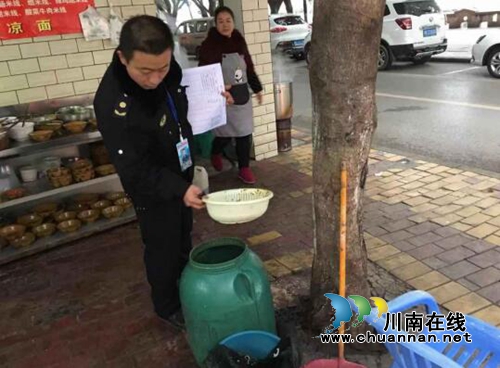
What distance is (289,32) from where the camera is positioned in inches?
647

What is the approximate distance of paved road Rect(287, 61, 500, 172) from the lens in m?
5.85

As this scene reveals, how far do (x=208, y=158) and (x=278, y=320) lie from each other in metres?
3.59

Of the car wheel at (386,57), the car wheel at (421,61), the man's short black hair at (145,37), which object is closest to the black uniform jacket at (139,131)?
the man's short black hair at (145,37)

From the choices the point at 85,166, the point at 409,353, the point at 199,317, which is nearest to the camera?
the point at 409,353

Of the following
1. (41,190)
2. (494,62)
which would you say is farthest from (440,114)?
(41,190)

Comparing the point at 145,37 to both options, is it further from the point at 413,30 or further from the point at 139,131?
the point at 413,30

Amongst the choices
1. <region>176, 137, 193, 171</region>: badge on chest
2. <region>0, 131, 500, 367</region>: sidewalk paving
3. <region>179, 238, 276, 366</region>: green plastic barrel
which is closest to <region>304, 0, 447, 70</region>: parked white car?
<region>0, 131, 500, 367</region>: sidewalk paving

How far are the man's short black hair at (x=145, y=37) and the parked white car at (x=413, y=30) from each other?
1108 centimetres

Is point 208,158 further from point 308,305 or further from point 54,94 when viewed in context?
point 308,305

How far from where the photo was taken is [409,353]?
1.41 meters

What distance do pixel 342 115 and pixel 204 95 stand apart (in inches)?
80.4

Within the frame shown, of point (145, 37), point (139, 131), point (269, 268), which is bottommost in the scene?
point (269, 268)

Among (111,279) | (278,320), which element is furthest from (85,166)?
(278,320)

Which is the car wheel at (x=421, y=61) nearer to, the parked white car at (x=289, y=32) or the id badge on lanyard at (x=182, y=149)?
the parked white car at (x=289, y=32)
